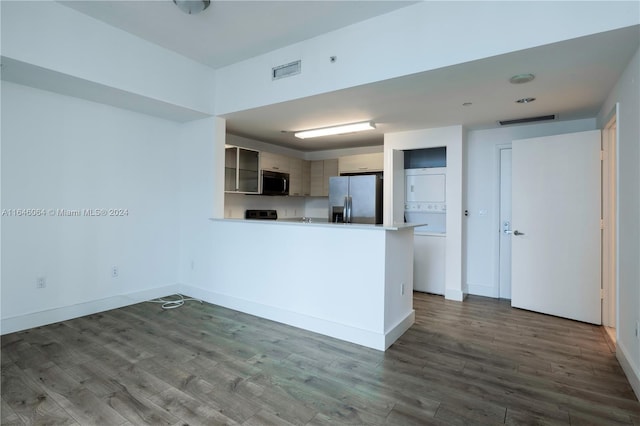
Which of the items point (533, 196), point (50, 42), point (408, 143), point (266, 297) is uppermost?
point (50, 42)

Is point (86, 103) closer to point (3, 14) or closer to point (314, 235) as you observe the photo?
point (3, 14)

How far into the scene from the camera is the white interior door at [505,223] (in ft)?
14.7

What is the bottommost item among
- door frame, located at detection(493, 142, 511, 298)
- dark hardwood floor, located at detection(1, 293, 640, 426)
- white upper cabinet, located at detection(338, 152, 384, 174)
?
dark hardwood floor, located at detection(1, 293, 640, 426)

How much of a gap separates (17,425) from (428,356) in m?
2.76

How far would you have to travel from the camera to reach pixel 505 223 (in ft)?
14.8

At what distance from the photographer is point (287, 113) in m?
3.93

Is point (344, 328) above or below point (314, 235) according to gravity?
below

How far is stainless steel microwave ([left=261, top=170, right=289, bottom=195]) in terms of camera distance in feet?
18.1

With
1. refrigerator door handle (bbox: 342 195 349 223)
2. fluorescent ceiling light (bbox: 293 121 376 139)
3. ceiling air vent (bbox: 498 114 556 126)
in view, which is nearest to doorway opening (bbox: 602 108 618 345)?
ceiling air vent (bbox: 498 114 556 126)

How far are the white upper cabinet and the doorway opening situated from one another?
9.83 ft

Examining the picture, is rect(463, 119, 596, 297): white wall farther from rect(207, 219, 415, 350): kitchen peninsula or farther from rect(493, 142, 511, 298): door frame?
rect(207, 219, 415, 350): kitchen peninsula

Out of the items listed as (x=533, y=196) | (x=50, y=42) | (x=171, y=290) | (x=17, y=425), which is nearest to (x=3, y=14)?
(x=50, y=42)

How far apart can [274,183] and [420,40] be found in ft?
11.9

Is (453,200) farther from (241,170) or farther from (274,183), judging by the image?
(241,170)
